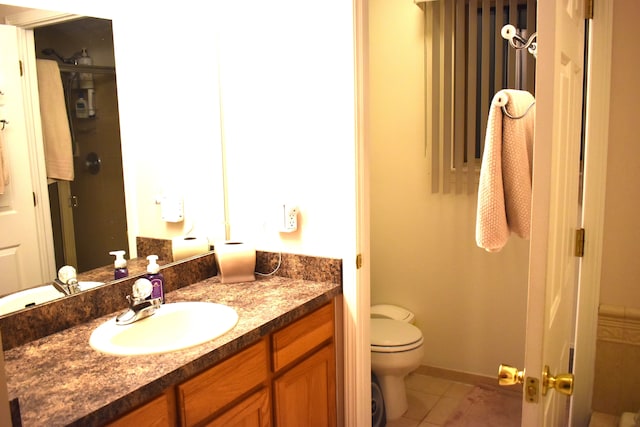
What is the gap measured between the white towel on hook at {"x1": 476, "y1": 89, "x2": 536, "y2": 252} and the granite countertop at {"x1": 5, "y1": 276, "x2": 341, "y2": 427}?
64 centimetres

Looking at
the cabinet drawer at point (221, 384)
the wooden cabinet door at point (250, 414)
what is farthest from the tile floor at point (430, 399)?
the cabinet drawer at point (221, 384)

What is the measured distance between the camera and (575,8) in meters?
1.26

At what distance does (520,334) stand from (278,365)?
1658mm

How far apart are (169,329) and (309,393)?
543mm

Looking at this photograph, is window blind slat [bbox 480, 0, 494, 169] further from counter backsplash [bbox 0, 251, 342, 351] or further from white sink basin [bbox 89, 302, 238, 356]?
white sink basin [bbox 89, 302, 238, 356]

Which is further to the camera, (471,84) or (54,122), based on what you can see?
(471,84)

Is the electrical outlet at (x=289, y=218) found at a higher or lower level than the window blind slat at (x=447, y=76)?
lower

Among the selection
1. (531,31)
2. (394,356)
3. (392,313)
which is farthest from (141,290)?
(531,31)

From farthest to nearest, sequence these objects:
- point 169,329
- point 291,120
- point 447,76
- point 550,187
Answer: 1. point 447,76
2. point 291,120
3. point 169,329
4. point 550,187

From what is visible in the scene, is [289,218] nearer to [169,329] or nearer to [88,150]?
[169,329]

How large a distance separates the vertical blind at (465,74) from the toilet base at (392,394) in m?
1.02

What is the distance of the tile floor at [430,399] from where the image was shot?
262 centimetres

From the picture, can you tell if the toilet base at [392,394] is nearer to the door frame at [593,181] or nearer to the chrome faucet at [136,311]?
the door frame at [593,181]

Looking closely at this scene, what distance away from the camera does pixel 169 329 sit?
5.52 feet
